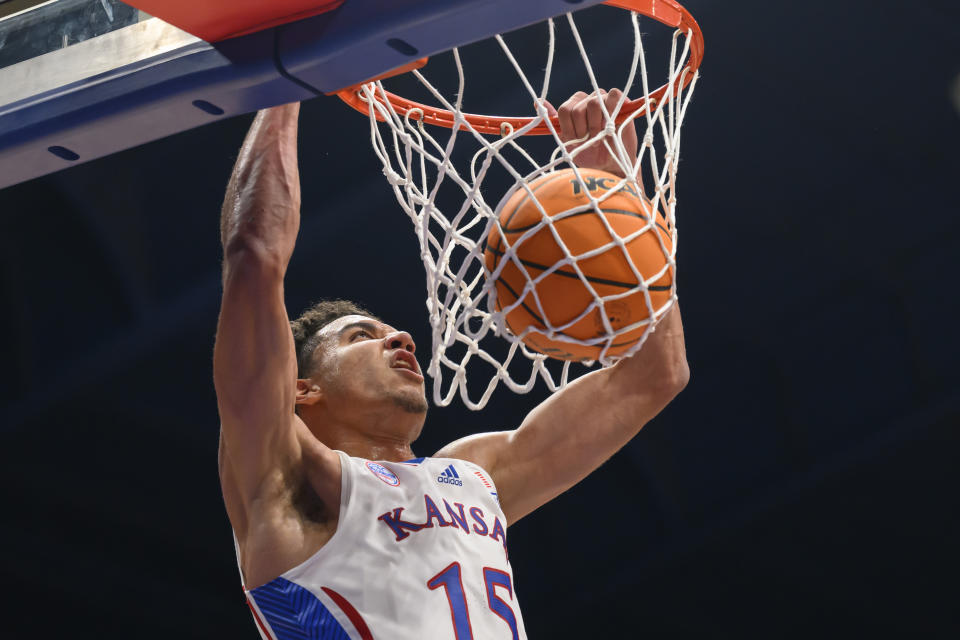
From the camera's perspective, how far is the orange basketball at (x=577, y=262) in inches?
62.8

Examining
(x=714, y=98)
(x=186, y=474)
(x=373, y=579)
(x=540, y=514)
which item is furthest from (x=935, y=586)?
(x=373, y=579)

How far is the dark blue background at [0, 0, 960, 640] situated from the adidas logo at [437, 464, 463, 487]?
2547mm

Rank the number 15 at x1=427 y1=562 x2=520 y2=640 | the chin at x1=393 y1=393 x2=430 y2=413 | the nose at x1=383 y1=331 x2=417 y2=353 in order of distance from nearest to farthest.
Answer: the number 15 at x1=427 y1=562 x2=520 y2=640, the chin at x1=393 y1=393 x2=430 y2=413, the nose at x1=383 y1=331 x2=417 y2=353

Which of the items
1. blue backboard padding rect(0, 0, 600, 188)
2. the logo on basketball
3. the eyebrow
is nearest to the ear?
the eyebrow

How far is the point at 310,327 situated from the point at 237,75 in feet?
4.06

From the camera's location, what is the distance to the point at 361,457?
2268mm

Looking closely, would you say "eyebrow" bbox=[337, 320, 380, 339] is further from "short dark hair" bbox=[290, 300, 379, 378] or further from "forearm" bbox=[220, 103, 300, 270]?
"forearm" bbox=[220, 103, 300, 270]

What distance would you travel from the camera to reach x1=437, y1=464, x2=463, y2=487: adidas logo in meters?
2.11

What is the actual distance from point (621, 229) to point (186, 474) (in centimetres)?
397

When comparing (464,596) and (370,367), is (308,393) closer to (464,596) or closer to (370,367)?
(370,367)

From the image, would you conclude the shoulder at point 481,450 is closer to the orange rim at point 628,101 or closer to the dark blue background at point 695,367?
the orange rim at point 628,101

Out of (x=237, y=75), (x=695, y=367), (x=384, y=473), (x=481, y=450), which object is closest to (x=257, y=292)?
(x=237, y=75)

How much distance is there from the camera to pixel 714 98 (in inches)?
176

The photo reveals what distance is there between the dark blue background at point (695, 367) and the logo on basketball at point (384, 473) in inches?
102
